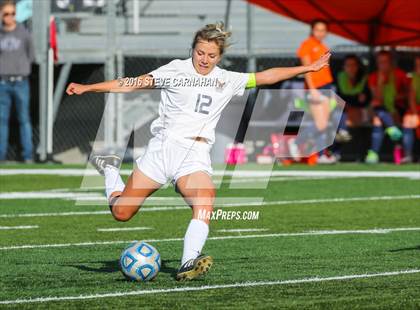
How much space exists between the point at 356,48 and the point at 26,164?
6.45 metres

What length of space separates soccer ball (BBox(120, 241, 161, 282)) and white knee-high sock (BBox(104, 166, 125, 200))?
3.76 ft

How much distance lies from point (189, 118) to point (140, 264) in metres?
1.19

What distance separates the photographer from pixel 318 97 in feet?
63.6

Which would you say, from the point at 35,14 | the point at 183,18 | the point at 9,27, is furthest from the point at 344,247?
the point at 183,18

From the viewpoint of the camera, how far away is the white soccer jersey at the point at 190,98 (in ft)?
26.3

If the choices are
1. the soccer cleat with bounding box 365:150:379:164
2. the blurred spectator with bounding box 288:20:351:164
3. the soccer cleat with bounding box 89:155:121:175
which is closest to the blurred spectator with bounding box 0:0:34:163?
the blurred spectator with bounding box 288:20:351:164

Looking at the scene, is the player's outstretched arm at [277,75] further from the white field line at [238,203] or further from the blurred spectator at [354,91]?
the blurred spectator at [354,91]

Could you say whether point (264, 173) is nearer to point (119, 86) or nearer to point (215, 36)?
point (119, 86)

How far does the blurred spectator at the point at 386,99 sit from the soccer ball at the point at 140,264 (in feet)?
41.3

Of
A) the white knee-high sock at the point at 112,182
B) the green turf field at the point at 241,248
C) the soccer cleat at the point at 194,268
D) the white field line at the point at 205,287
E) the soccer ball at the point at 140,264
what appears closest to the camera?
the white field line at the point at 205,287

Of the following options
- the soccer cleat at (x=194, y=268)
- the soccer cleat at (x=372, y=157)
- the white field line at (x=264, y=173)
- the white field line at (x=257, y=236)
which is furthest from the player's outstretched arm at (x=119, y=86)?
the soccer cleat at (x=372, y=157)

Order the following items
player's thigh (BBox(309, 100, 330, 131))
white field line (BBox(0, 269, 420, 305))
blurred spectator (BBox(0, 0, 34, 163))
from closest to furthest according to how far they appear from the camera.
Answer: white field line (BBox(0, 269, 420, 305))
blurred spectator (BBox(0, 0, 34, 163))
player's thigh (BBox(309, 100, 330, 131))

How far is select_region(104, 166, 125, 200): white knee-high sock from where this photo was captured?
862 cm

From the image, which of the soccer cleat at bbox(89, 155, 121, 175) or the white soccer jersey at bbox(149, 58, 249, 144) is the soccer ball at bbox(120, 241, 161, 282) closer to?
the white soccer jersey at bbox(149, 58, 249, 144)
